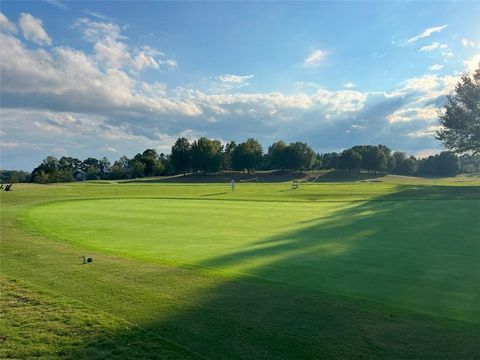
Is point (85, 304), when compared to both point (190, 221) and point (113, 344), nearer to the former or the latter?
point (113, 344)

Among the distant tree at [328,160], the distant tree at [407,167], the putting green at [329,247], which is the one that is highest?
the distant tree at [328,160]

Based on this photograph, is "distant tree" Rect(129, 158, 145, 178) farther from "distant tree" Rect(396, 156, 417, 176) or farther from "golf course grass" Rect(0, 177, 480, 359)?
"golf course grass" Rect(0, 177, 480, 359)

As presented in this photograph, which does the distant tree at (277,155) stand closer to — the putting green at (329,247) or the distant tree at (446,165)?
the distant tree at (446,165)

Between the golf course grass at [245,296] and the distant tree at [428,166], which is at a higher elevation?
the distant tree at [428,166]

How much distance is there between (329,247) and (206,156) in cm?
10796

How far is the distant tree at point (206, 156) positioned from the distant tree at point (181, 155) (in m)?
3.28

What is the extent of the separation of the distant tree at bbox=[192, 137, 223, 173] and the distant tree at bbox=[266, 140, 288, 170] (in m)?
16.2

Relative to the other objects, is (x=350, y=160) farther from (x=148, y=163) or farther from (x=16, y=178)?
(x=16, y=178)

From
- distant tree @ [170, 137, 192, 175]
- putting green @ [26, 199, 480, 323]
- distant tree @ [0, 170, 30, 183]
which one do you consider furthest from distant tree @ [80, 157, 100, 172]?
putting green @ [26, 199, 480, 323]

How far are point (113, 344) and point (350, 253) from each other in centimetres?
707

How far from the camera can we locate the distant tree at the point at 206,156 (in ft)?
389

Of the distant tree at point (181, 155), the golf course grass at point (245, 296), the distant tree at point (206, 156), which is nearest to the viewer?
the golf course grass at point (245, 296)

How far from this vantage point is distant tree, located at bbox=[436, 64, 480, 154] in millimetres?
56031

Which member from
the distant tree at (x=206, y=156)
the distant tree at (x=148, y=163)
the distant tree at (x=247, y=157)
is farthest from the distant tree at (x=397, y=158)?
the distant tree at (x=148, y=163)
